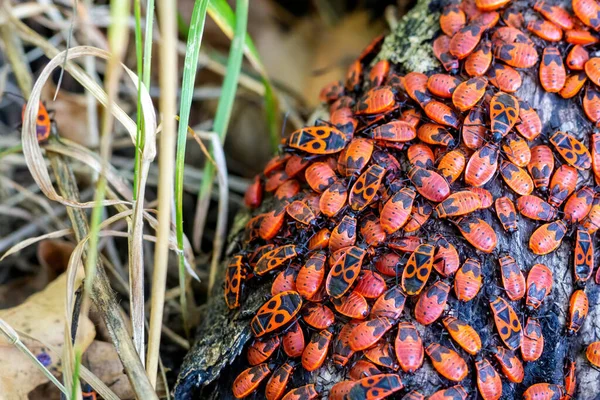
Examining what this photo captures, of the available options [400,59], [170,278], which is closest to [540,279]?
[400,59]

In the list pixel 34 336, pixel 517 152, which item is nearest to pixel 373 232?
pixel 517 152

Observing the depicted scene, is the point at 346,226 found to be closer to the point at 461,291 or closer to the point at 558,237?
the point at 461,291

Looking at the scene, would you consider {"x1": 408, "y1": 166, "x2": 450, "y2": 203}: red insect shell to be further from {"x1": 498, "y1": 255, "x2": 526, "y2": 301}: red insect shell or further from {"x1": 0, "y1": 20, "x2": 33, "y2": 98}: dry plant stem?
{"x1": 0, "y1": 20, "x2": 33, "y2": 98}: dry plant stem

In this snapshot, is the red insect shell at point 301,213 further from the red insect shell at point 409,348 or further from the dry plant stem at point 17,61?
the dry plant stem at point 17,61

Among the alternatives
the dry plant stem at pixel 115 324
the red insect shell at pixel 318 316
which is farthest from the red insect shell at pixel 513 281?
the dry plant stem at pixel 115 324

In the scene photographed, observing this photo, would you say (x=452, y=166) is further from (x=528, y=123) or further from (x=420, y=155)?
(x=528, y=123)
